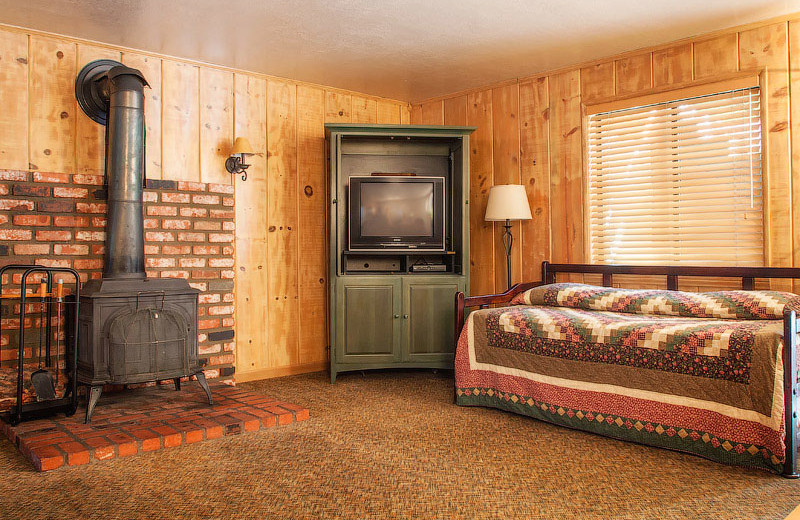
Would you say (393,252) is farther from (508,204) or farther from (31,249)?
(31,249)

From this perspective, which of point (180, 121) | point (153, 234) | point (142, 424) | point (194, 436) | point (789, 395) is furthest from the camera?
point (180, 121)

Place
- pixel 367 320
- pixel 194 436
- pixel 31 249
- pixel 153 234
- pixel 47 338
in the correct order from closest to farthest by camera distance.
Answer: pixel 194 436
pixel 47 338
pixel 31 249
pixel 153 234
pixel 367 320

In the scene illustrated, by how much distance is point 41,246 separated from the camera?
10.8 ft

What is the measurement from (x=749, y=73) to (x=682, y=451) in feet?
7.07

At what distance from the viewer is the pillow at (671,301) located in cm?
274

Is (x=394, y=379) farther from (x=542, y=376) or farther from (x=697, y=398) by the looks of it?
(x=697, y=398)

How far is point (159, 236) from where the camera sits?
3701 mm

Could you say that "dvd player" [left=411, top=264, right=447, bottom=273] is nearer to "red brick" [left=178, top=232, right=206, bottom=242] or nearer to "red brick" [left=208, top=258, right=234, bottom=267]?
"red brick" [left=208, top=258, right=234, bottom=267]

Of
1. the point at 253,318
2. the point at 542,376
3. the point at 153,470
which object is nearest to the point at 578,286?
the point at 542,376

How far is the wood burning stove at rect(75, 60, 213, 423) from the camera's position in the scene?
2959 mm

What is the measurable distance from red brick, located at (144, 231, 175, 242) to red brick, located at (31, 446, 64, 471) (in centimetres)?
152

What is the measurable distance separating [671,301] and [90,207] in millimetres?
3296

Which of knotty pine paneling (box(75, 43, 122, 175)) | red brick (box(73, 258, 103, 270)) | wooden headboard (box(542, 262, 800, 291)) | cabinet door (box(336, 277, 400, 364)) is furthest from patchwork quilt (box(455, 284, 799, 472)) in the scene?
knotty pine paneling (box(75, 43, 122, 175))

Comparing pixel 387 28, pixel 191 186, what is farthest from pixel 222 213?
pixel 387 28
